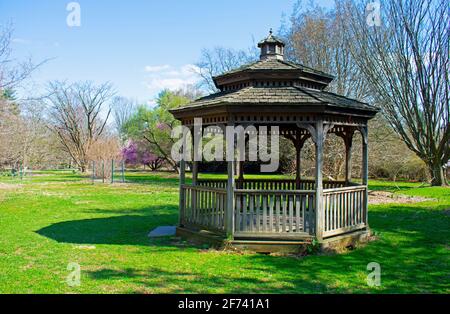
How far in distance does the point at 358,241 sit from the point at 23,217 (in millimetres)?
9892

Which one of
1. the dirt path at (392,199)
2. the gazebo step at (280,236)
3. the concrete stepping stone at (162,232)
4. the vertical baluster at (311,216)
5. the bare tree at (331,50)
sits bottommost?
the concrete stepping stone at (162,232)

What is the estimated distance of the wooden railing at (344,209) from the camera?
7656mm

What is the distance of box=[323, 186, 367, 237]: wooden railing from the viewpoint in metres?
7.66

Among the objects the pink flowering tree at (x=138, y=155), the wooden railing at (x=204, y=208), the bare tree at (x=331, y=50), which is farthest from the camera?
the pink flowering tree at (x=138, y=155)

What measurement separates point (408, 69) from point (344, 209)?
1636 centimetres

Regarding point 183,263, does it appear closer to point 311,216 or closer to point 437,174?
point 311,216

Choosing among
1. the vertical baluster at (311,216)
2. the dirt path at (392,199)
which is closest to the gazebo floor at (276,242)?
the vertical baluster at (311,216)

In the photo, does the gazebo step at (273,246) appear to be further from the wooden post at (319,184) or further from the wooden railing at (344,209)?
the wooden railing at (344,209)

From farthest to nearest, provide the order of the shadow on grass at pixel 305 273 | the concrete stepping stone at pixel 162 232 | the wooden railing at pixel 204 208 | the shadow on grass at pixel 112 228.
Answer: the concrete stepping stone at pixel 162 232 → the shadow on grass at pixel 112 228 → the wooden railing at pixel 204 208 → the shadow on grass at pixel 305 273

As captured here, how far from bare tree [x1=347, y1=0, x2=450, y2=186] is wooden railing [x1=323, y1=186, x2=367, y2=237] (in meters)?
14.7

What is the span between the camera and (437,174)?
2273 cm

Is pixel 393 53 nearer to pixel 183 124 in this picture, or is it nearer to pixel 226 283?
pixel 183 124
